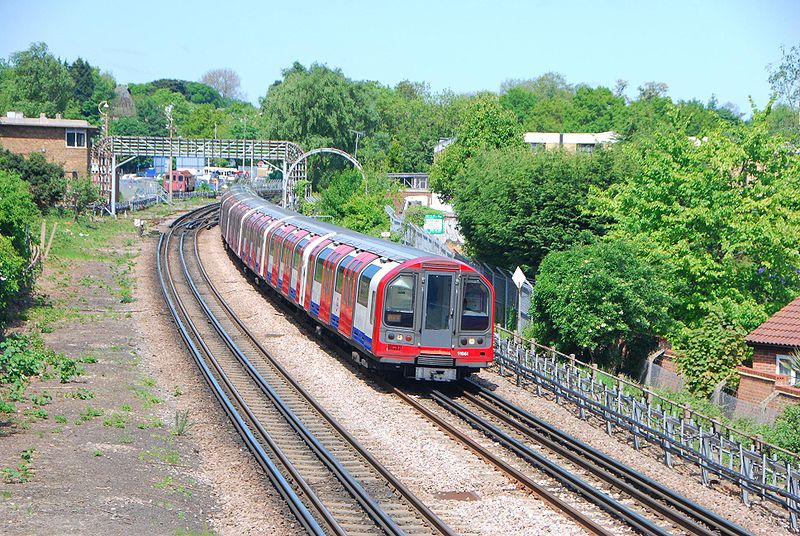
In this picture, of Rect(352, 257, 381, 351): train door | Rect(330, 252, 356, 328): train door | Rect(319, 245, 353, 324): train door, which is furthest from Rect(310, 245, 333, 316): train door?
Rect(352, 257, 381, 351): train door

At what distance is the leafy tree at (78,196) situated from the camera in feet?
196

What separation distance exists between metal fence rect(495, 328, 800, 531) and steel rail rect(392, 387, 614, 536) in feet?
10.2

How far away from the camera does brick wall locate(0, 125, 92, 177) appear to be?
228ft

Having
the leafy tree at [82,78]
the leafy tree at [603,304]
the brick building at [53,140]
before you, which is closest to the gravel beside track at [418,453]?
the leafy tree at [603,304]

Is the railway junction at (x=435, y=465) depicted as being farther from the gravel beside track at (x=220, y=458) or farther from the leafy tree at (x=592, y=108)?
the leafy tree at (x=592, y=108)

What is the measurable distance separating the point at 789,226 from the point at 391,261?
15165mm

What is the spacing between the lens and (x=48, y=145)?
228ft

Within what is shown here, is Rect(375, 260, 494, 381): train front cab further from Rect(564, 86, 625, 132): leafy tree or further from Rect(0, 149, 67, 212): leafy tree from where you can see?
Rect(564, 86, 625, 132): leafy tree

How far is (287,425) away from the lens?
18.0m

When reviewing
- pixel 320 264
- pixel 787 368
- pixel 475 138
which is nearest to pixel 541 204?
pixel 320 264

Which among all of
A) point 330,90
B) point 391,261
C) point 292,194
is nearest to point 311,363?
point 391,261

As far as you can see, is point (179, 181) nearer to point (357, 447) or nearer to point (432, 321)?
point (432, 321)

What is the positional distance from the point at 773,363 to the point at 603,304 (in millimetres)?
4644

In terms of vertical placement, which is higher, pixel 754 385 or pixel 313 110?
pixel 313 110
